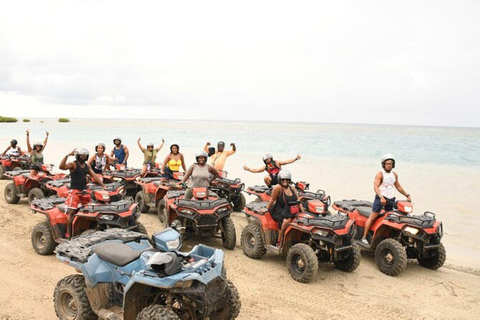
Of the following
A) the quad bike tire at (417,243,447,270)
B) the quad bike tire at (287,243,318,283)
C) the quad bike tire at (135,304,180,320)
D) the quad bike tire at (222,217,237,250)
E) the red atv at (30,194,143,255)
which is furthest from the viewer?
the quad bike tire at (222,217,237,250)

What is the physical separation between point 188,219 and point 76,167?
88.2 inches

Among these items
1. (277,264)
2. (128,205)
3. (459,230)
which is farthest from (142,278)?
(459,230)

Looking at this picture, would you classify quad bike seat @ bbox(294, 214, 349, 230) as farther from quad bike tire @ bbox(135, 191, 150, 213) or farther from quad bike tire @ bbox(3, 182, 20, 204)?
quad bike tire @ bbox(3, 182, 20, 204)

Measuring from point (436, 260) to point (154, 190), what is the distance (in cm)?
658

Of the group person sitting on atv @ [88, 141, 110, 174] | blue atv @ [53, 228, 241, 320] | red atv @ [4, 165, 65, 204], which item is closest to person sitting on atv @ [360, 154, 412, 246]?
blue atv @ [53, 228, 241, 320]

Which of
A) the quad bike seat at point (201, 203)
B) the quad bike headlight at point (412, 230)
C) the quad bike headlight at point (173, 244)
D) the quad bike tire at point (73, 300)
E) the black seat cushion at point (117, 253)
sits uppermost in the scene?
the quad bike headlight at point (173, 244)

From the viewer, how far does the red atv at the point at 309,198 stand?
6531 millimetres

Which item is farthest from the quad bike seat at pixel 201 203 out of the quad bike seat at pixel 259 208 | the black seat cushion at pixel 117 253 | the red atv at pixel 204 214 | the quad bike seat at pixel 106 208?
the black seat cushion at pixel 117 253

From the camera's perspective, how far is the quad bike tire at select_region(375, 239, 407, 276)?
649cm

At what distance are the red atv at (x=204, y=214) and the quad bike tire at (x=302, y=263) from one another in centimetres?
156

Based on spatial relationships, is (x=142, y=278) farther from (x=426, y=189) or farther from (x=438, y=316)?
(x=426, y=189)

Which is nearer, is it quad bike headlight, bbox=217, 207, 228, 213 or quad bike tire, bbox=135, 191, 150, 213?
quad bike headlight, bbox=217, 207, 228, 213

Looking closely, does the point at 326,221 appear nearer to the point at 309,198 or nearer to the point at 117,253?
the point at 309,198

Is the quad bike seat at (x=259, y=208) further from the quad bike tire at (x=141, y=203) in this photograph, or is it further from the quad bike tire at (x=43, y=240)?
the quad bike tire at (x=141, y=203)
